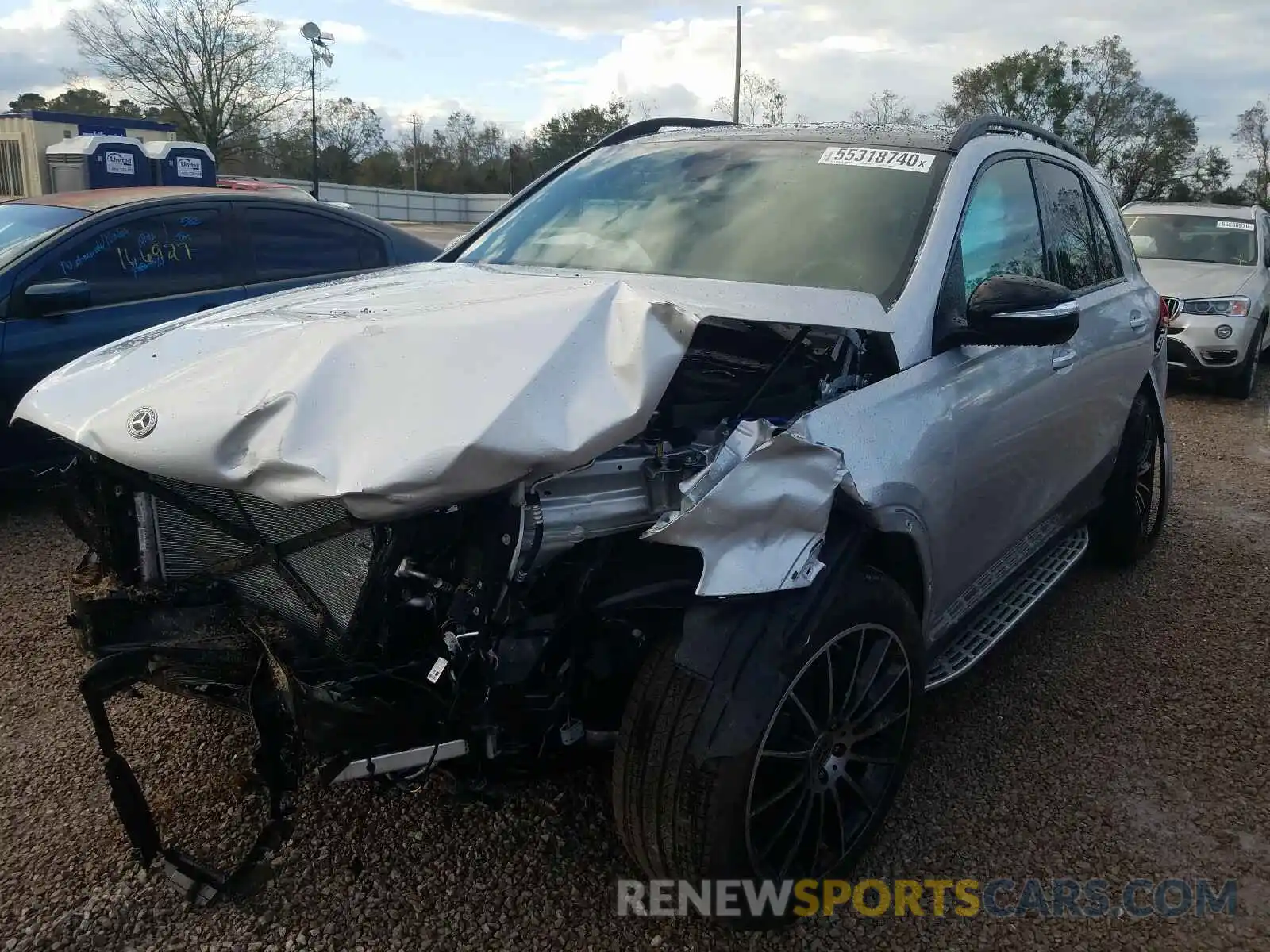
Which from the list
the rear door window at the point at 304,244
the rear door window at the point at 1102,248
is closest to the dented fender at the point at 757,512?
the rear door window at the point at 1102,248

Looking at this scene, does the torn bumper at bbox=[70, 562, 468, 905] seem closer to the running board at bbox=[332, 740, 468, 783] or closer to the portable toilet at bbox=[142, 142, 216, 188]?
the running board at bbox=[332, 740, 468, 783]

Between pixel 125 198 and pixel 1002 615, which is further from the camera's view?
pixel 125 198

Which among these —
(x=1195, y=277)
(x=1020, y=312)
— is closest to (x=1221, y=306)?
(x=1195, y=277)

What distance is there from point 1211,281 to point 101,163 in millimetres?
16389

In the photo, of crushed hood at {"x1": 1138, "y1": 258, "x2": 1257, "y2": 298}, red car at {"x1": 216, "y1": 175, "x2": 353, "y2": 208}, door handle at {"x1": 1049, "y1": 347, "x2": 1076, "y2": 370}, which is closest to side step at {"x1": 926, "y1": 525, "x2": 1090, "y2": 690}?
door handle at {"x1": 1049, "y1": 347, "x2": 1076, "y2": 370}

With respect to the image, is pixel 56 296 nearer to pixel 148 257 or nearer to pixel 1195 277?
pixel 148 257

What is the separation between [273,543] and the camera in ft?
7.58

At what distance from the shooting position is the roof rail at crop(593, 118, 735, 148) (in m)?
4.02

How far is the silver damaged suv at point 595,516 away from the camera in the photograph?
6.47 ft

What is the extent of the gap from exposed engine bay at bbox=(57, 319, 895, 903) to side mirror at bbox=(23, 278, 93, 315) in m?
2.77

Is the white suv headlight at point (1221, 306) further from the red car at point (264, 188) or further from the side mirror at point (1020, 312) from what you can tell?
the red car at point (264, 188)

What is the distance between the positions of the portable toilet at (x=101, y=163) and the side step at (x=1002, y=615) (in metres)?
16.7

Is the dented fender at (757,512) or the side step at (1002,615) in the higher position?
the dented fender at (757,512)

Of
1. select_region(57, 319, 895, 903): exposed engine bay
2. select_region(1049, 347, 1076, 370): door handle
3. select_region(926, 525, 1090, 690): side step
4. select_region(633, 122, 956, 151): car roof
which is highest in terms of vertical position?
select_region(633, 122, 956, 151): car roof
